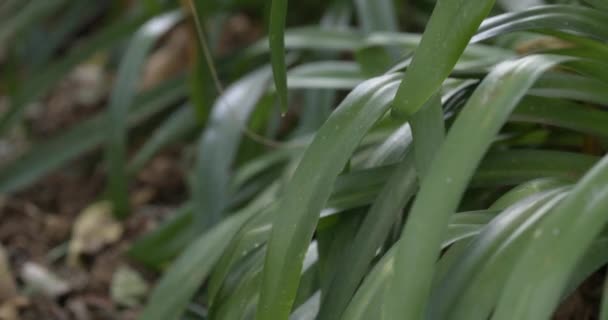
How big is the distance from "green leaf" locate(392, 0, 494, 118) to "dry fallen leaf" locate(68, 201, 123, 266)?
1034 millimetres

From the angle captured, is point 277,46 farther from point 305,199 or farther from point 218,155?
point 218,155

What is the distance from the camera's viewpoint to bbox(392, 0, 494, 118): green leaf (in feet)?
2.29

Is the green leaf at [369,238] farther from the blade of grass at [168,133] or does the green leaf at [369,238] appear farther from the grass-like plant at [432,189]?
the blade of grass at [168,133]

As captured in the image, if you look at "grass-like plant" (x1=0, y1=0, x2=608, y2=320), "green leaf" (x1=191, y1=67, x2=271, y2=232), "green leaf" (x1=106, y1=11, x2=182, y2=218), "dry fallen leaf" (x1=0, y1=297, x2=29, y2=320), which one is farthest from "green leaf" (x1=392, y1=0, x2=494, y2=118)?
"green leaf" (x1=106, y1=11, x2=182, y2=218)

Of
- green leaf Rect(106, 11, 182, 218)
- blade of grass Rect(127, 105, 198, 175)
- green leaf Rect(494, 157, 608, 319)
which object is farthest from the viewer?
blade of grass Rect(127, 105, 198, 175)

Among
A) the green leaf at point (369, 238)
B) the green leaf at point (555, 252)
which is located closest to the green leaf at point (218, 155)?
the green leaf at point (369, 238)

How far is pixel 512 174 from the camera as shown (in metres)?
0.91

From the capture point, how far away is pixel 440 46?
2.30ft

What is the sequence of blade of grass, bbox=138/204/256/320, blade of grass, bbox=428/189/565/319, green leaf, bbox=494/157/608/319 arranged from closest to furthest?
green leaf, bbox=494/157/608/319
blade of grass, bbox=428/189/565/319
blade of grass, bbox=138/204/256/320

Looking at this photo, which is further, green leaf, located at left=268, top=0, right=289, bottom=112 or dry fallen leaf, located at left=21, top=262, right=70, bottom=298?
dry fallen leaf, located at left=21, top=262, right=70, bottom=298

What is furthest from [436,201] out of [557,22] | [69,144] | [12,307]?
[69,144]

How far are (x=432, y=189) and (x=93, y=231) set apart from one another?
1.13 m

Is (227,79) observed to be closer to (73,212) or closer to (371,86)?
(73,212)

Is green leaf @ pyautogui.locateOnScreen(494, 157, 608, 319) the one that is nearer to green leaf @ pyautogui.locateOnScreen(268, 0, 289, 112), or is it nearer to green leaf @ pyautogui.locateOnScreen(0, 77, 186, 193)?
green leaf @ pyautogui.locateOnScreen(268, 0, 289, 112)
